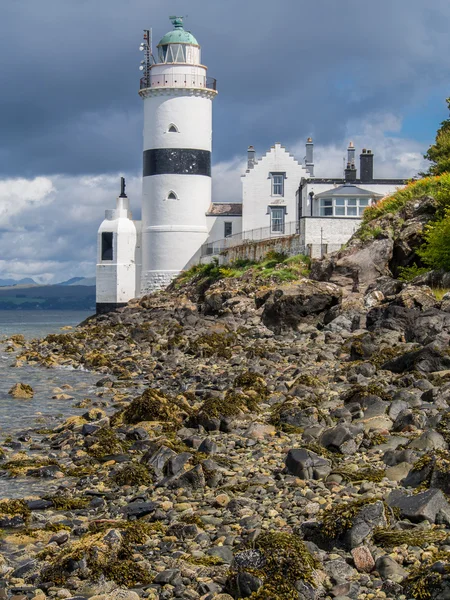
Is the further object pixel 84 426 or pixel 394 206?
pixel 394 206

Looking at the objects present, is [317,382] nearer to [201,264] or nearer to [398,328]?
[398,328]

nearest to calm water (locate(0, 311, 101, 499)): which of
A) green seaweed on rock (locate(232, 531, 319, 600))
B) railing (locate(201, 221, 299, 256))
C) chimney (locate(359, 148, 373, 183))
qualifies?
green seaweed on rock (locate(232, 531, 319, 600))

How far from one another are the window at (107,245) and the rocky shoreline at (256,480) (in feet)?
91.5

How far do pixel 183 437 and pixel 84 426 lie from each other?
5.51 ft

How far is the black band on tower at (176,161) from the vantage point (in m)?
47.5

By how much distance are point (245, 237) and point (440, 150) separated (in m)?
11.4

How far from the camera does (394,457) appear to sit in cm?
982

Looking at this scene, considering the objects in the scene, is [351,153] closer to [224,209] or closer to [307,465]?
[224,209]

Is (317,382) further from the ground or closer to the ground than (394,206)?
closer to the ground

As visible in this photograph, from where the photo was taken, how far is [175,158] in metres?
47.5

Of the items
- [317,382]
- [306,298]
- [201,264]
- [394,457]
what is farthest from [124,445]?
[201,264]

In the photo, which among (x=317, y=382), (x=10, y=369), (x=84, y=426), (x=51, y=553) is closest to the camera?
(x=51, y=553)

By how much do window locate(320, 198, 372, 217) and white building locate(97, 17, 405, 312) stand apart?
2020mm

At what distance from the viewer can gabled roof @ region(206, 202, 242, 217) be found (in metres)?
49.0
